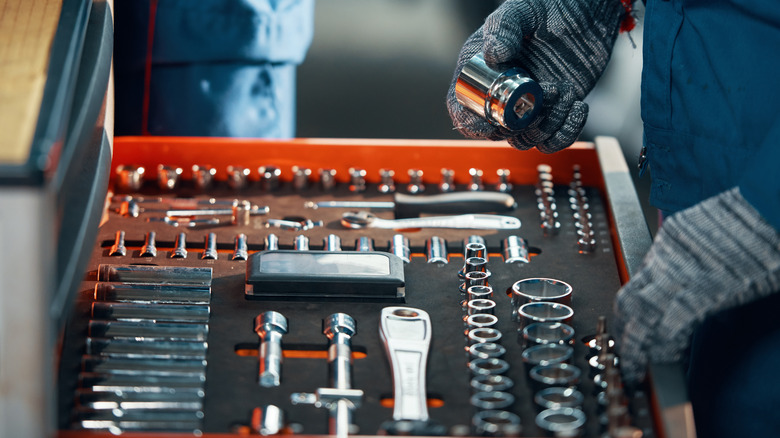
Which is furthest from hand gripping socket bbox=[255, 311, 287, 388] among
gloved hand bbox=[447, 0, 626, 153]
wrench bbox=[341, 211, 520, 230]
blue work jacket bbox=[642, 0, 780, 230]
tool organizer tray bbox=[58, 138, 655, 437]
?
blue work jacket bbox=[642, 0, 780, 230]

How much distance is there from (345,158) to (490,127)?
341 millimetres

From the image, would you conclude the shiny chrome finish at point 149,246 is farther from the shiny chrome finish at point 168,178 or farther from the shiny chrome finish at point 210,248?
the shiny chrome finish at point 168,178

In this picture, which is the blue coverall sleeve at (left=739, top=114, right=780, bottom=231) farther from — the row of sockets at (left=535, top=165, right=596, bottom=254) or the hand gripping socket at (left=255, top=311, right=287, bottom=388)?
the hand gripping socket at (left=255, top=311, right=287, bottom=388)

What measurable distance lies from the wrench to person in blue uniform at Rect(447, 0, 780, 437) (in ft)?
0.42

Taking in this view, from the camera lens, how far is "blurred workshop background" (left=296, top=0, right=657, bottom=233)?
2779 millimetres

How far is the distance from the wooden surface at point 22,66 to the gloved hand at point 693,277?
23.4 inches

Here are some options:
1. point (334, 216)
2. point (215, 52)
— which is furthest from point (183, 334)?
point (215, 52)

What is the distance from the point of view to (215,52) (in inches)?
78.0

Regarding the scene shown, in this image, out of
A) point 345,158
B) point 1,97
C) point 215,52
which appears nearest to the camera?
point 1,97

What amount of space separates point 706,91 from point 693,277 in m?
0.40

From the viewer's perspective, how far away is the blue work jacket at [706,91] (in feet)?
3.51

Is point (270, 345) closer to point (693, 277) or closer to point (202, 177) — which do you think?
point (693, 277)

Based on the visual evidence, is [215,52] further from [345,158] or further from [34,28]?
[34,28]

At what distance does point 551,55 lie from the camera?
138cm
